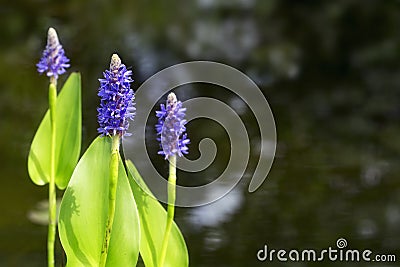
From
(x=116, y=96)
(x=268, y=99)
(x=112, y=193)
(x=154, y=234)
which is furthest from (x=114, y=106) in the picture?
(x=268, y=99)

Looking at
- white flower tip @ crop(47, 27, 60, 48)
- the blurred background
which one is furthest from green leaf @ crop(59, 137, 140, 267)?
the blurred background

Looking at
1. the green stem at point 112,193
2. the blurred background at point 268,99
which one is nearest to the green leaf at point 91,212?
the green stem at point 112,193

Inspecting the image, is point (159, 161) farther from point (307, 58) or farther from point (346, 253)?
point (307, 58)

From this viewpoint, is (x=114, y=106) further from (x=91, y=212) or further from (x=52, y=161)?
(x=52, y=161)

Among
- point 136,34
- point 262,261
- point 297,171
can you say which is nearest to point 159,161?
point 297,171

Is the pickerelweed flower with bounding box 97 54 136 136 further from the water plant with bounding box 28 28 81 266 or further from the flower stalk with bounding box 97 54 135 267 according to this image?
the water plant with bounding box 28 28 81 266

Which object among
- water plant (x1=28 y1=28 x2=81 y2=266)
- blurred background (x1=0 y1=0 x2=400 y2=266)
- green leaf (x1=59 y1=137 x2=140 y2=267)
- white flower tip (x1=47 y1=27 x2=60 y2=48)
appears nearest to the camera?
green leaf (x1=59 y1=137 x2=140 y2=267)

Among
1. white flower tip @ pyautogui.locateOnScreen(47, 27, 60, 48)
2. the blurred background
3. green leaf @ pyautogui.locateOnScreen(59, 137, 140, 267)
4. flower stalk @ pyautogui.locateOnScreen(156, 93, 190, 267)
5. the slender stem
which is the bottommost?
green leaf @ pyautogui.locateOnScreen(59, 137, 140, 267)
